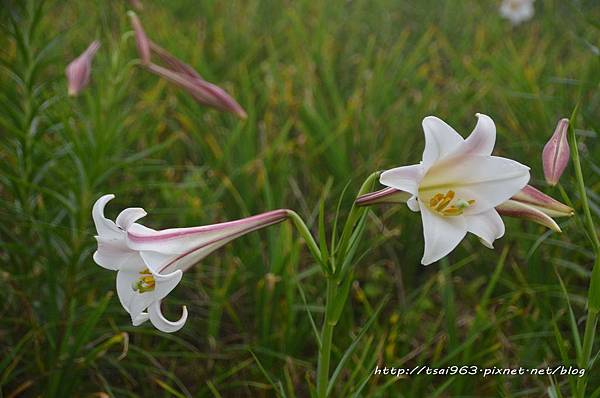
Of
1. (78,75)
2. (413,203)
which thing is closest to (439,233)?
(413,203)

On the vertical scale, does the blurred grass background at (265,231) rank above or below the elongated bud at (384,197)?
below

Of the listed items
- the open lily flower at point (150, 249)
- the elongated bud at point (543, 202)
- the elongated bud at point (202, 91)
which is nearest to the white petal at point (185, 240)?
the open lily flower at point (150, 249)

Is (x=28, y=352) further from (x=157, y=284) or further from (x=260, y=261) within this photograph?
(x=157, y=284)

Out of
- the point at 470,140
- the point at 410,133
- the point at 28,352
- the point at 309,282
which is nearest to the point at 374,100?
the point at 410,133

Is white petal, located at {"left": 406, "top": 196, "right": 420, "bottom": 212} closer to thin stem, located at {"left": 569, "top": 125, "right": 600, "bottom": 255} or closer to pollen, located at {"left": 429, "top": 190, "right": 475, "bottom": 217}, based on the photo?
pollen, located at {"left": 429, "top": 190, "right": 475, "bottom": 217}

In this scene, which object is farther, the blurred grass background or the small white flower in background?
the small white flower in background

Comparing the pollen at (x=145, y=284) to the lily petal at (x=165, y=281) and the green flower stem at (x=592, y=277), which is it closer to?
the lily petal at (x=165, y=281)

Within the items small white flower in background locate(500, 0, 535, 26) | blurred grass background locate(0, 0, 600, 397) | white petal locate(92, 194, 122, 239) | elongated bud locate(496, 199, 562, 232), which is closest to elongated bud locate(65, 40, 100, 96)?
blurred grass background locate(0, 0, 600, 397)
